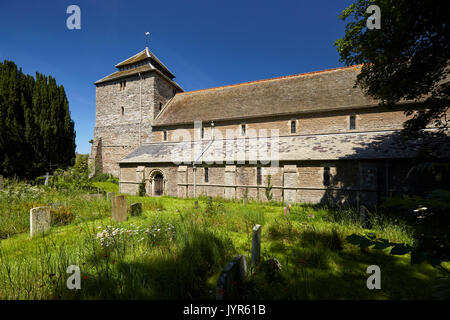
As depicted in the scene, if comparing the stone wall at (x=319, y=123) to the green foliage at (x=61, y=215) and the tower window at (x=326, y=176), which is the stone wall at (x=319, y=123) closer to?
the tower window at (x=326, y=176)

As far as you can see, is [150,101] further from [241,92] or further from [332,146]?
[332,146]

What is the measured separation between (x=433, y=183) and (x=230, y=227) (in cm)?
1201

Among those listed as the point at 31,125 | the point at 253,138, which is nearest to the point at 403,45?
the point at 253,138

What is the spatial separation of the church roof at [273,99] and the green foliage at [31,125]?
9.09 meters

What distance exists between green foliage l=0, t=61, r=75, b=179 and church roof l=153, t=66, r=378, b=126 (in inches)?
358

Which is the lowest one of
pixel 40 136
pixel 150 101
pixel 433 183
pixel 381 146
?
pixel 433 183

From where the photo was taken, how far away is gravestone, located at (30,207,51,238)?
624cm

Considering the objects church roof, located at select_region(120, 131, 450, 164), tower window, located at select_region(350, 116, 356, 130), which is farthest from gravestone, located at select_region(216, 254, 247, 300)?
tower window, located at select_region(350, 116, 356, 130)

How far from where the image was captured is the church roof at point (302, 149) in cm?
1123

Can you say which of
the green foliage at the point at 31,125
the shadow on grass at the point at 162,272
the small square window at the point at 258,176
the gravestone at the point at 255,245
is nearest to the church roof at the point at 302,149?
the small square window at the point at 258,176

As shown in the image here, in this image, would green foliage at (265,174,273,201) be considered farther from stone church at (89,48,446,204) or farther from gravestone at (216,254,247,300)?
gravestone at (216,254,247,300)

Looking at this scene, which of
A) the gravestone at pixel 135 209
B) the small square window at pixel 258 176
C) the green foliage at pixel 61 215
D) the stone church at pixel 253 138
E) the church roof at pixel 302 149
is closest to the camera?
the green foliage at pixel 61 215
